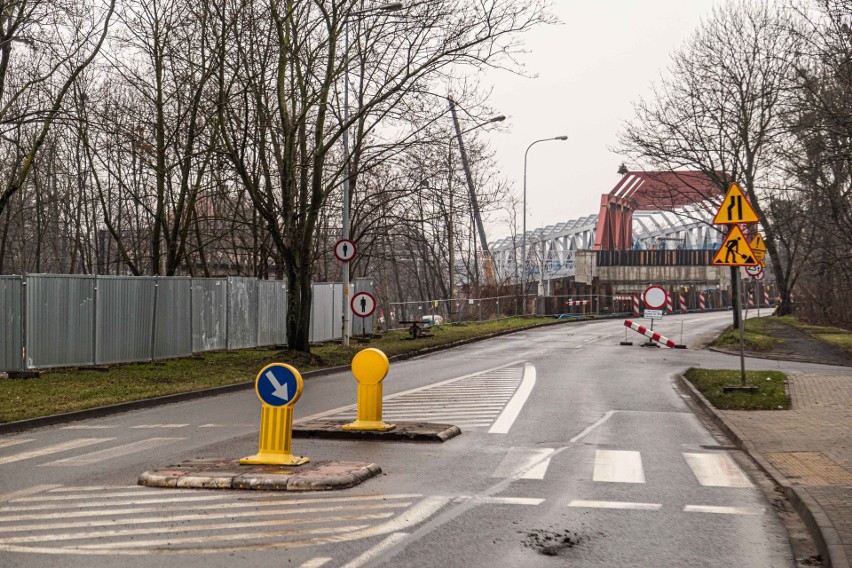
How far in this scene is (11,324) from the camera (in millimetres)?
20953

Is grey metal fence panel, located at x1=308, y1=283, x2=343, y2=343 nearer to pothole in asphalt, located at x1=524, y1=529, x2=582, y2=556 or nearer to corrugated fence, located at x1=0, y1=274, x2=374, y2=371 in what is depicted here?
corrugated fence, located at x1=0, y1=274, x2=374, y2=371

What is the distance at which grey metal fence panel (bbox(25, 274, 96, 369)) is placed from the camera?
21.5 metres

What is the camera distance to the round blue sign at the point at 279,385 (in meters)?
9.59

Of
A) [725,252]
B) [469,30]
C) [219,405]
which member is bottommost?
[219,405]

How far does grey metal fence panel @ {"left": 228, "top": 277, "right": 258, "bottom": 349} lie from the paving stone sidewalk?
16950 millimetres

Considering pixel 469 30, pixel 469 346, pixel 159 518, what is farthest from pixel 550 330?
pixel 159 518

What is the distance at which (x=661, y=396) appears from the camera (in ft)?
60.8

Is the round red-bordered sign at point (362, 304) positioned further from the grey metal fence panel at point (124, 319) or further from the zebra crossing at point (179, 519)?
the zebra crossing at point (179, 519)

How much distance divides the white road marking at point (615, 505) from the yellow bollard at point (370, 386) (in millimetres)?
4013

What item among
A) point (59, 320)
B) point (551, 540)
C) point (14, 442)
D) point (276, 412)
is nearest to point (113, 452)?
point (14, 442)

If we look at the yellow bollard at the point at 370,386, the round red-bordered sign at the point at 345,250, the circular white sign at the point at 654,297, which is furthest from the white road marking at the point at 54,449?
the circular white sign at the point at 654,297

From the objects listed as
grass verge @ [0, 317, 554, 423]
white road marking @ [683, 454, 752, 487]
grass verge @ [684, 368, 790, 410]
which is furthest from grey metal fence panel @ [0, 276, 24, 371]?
white road marking @ [683, 454, 752, 487]

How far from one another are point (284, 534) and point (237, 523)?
0.53m

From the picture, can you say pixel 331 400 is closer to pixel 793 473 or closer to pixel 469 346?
pixel 793 473
